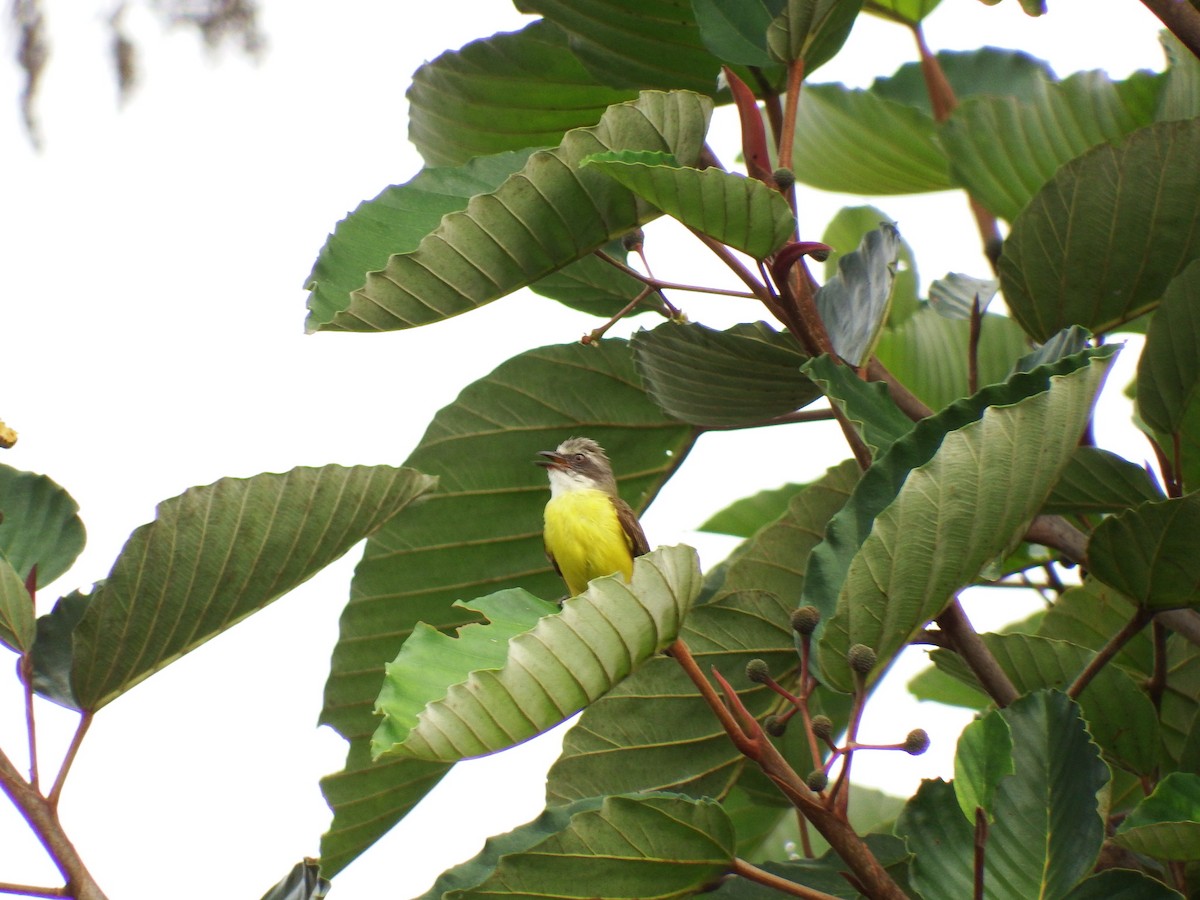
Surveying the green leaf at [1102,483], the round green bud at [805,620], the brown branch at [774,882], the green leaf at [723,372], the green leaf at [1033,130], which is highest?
the green leaf at [1033,130]

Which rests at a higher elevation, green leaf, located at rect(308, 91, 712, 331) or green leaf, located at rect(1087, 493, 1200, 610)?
green leaf, located at rect(308, 91, 712, 331)

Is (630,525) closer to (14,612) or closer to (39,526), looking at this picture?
(39,526)

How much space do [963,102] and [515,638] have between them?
1.99 meters

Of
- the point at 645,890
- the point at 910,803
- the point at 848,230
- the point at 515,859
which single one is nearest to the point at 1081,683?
the point at 910,803

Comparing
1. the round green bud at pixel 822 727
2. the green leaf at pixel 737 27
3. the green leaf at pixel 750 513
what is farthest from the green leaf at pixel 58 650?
the green leaf at pixel 750 513

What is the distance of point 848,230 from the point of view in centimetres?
441

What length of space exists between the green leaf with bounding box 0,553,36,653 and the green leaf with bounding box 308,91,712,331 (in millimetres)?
535

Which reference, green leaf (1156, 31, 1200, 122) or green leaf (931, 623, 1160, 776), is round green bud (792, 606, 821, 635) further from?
green leaf (1156, 31, 1200, 122)

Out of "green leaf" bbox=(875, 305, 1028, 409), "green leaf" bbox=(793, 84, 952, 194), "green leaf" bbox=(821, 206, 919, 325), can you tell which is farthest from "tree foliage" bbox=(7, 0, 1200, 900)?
"green leaf" bbox=(821, 206, 919, 325)

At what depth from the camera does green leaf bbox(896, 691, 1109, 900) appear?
1767 mm

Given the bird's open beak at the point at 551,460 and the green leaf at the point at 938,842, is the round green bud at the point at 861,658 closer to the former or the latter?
the green leaf at the point at 938,842

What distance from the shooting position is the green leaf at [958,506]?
1.67m

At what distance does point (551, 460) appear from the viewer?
2.89m

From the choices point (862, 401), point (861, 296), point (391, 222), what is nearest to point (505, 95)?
point (391, 222)
